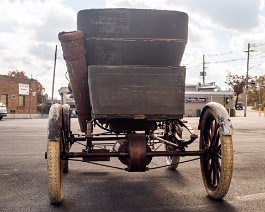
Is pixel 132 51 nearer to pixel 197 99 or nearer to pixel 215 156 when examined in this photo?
pixel 215 156

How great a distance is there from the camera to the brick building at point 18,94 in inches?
1939

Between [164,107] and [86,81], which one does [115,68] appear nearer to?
[86,81]

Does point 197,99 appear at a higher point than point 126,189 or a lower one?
higher

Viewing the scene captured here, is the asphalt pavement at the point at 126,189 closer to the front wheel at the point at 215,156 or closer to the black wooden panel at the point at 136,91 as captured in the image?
the front wheel at the point at 215,156

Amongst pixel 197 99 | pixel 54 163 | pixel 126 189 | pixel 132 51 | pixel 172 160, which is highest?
pixel 132 51

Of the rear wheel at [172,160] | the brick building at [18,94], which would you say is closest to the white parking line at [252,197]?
the rear wheel at [172,160]

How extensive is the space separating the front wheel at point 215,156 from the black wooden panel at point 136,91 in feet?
1.85

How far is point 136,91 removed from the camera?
440 centimetres

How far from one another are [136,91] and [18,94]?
4958 centimetres

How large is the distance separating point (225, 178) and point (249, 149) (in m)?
6.10

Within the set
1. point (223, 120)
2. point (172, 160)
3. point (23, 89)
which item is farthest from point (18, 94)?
point (223, 120)

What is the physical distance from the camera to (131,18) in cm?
458

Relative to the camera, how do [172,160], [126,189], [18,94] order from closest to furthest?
[126,189] → [172,160] → [18,94]

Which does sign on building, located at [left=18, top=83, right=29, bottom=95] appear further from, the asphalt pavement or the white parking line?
the white parking line
